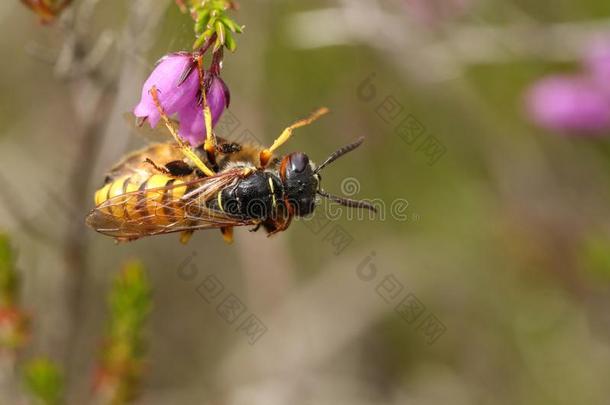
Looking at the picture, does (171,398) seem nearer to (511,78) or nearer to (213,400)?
(213,400)

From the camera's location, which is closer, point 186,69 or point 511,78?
point 186,69

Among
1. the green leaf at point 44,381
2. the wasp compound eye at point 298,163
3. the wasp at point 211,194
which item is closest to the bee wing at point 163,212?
the wasp at point 211,194

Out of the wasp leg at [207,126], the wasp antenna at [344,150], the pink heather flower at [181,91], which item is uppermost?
the pink heather flower at [181,91]

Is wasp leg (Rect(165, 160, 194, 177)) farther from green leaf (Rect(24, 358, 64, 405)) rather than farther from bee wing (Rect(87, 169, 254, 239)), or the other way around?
green leaf (Rect(24, 358, 64, 405))

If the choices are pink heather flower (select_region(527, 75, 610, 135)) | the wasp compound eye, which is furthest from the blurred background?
the wasp compound eye

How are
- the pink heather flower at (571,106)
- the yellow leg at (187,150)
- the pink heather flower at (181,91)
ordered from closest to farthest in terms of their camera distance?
the pink heather flower at (181,91), the yellow leg at (187,150), the pink heather flower at (571,106)

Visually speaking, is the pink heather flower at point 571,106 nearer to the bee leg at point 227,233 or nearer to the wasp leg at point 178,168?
the bee leg at point 227,233

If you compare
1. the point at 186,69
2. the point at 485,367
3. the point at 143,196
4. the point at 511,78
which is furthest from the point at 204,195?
the point at 511,78
